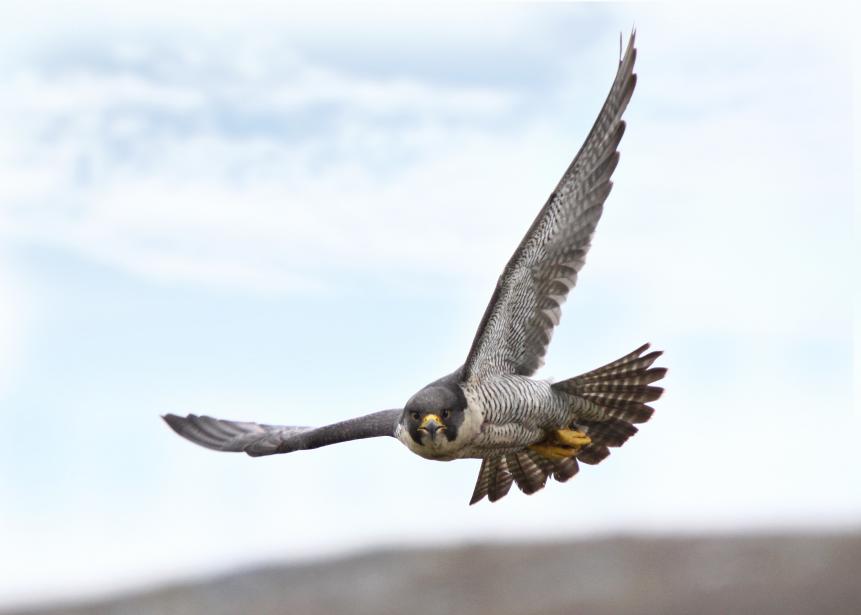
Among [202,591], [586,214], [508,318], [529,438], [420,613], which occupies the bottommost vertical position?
[529,438]

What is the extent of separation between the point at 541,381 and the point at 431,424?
1.52 m

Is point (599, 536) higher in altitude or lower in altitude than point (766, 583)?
higher

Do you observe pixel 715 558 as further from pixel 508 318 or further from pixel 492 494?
pixel 508 318

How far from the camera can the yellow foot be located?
1045cm

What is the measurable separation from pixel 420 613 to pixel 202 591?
503 centimetres

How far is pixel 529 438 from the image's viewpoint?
33.3 ft

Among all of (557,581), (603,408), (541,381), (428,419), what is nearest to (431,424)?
(428,419)

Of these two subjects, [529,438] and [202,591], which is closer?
[529,438]

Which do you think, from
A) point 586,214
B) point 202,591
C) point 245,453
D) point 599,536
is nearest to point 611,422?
point 586,214

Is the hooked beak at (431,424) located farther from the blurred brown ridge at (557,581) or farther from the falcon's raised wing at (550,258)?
the blurred brown ridge at (557,581)

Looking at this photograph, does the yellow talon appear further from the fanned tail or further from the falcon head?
the falcon head

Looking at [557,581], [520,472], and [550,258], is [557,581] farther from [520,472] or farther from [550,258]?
[550,258]

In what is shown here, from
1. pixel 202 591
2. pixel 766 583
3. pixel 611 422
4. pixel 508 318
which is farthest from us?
pixel 202 591

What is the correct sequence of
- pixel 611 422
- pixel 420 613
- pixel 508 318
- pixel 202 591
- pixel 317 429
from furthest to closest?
pixel 202 591, pixel 420 613, pixel 317 429, pixel 611 422, pixel 508 318
